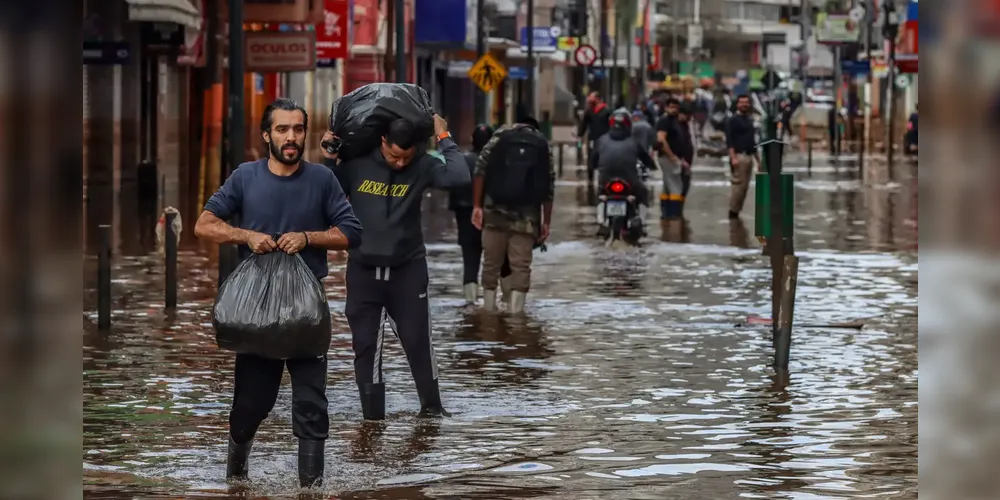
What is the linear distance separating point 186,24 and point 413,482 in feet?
89.0

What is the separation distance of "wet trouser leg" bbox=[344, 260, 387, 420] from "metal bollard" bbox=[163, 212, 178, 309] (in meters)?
5.90

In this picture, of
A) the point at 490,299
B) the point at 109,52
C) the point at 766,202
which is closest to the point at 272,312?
the point at 766,202

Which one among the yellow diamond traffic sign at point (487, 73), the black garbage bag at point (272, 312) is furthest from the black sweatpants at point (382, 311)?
the yellow diamond traffic sign at point (487, 73)

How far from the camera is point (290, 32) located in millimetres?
37156

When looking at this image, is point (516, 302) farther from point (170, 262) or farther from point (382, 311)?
point (382, 311)

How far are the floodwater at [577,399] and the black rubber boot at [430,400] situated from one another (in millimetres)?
97

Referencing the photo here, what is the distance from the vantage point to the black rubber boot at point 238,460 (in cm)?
906

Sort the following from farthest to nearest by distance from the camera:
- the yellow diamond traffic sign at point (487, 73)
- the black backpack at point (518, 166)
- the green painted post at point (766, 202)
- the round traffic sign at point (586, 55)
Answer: the round traffic sign at point (586, 55) < the yellow diamond traffic sign at point (487, 73) < the black backpack at point (518, 166) < the green painted post at point (766, 202)

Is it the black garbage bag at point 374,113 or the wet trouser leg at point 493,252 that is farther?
the wet trouser leg at point 493,252

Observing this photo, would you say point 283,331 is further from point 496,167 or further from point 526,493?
point 496,167

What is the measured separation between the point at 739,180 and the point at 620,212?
297 inches

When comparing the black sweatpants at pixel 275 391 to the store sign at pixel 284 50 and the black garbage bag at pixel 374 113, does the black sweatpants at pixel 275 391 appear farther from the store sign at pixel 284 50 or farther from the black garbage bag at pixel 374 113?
the store sign at pixel 284 50

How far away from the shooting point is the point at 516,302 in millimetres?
18016

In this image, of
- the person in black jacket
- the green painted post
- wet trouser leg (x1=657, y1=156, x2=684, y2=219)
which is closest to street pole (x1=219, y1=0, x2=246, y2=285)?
the person in black jacket
